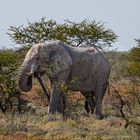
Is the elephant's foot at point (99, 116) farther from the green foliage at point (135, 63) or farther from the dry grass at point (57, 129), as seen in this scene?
the green foliage at point (135, 63)

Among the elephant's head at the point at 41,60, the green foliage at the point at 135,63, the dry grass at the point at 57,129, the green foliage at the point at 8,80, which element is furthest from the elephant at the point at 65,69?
the green foliage at the point at 135,63

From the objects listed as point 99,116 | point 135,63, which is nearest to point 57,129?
point 99,116

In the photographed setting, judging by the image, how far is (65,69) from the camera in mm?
A: 17047

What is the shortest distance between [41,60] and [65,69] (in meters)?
0.75

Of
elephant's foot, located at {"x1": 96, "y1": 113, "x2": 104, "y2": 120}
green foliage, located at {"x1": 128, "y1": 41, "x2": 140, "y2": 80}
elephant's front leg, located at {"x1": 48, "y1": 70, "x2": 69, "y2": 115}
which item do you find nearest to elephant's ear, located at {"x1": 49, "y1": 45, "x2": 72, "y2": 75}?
elephant's front leg, located at {"x1": 48, "y1": 70, "x2": 69, "y2": 115}

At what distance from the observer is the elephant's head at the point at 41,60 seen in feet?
54.3

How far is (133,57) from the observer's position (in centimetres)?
3200

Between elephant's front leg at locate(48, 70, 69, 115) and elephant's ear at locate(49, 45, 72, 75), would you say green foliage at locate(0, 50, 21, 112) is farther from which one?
elephant's front leg at locate(48, 70, 69, 115)

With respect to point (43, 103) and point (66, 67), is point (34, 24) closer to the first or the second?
point (43, 103)

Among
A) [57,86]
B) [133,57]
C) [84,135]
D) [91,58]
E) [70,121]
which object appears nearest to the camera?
[84,135]

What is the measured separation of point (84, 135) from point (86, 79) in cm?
470

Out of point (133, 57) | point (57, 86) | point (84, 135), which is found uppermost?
point (133, 57)

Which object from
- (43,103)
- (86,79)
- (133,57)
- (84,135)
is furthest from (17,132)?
(133,57)

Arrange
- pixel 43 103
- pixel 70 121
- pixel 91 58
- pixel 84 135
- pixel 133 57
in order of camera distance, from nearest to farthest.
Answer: pixel 84 135
pixel 70 121
pixel 91 58
pixel 43 103
pixel 133 57
